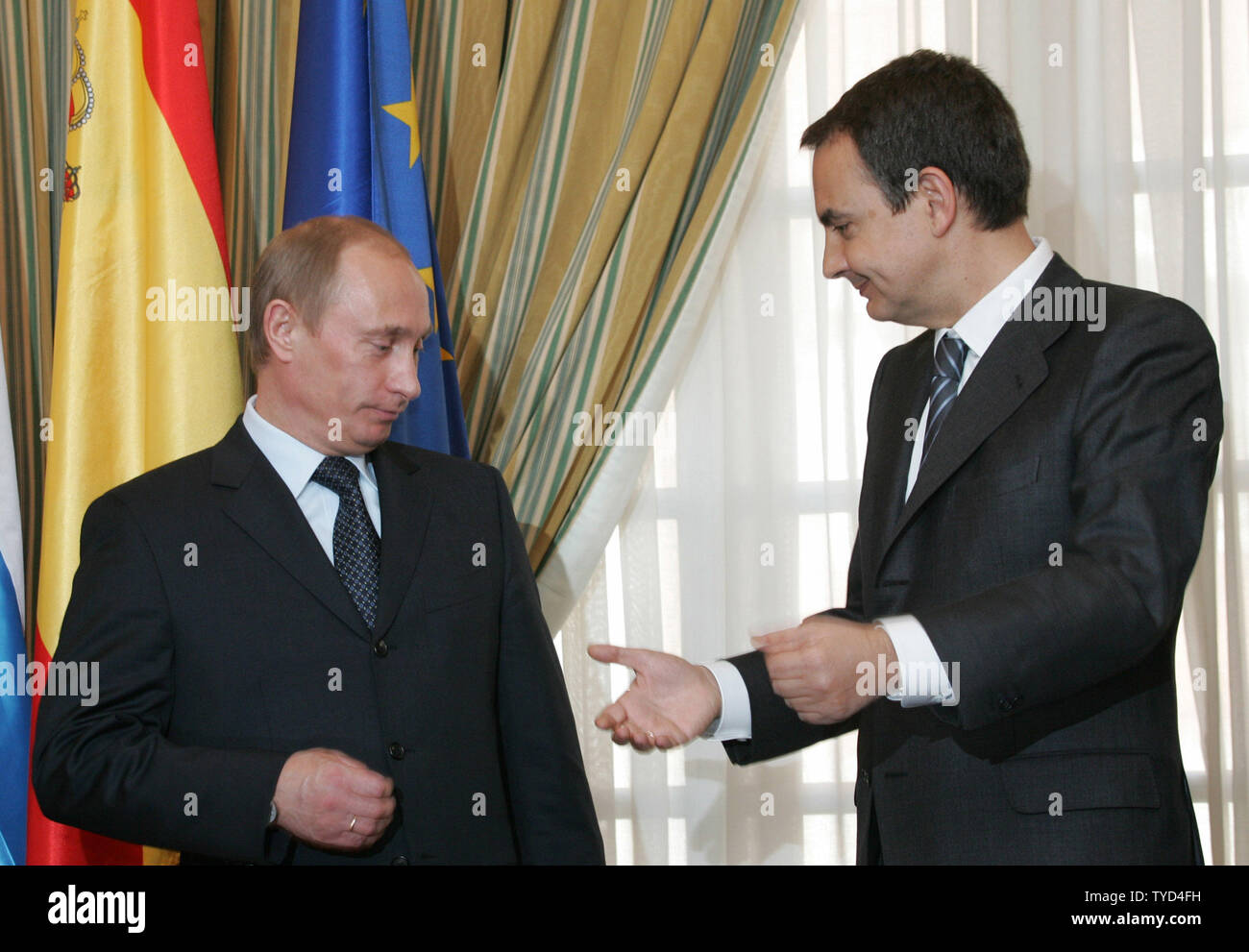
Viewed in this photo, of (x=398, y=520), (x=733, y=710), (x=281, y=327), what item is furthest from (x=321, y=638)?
(x=733, y=710)

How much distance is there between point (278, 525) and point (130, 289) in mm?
896

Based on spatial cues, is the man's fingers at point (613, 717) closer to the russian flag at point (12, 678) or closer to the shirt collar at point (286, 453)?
the shirt collar at point (286, 453)

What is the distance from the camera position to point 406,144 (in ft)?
9.20

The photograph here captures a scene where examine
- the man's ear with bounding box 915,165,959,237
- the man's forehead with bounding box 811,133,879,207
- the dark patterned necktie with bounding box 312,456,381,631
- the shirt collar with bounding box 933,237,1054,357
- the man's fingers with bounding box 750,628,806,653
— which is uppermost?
the man's forehead with bounding box 811,133,879,207

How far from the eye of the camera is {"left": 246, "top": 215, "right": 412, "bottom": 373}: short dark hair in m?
2.21

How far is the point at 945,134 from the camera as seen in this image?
2.02 meters

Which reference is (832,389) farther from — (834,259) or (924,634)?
(924,634)

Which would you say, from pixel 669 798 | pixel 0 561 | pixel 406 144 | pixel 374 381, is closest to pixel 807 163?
pixel 406 144

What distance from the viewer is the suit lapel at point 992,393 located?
184 cm

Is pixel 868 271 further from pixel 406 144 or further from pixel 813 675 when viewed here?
pixel 406 144

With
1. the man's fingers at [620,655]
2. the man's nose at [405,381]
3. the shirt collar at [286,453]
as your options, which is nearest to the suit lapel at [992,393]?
the man's fingers at [620,655]

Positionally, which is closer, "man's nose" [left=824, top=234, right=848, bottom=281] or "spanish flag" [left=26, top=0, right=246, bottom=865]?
"man's nose" [left=824, top=234, right=848, bottom=281]

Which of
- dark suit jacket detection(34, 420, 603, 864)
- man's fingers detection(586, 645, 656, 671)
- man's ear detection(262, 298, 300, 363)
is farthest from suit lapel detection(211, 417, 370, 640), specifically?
man's fingers detection(586, 645, 656, 671)

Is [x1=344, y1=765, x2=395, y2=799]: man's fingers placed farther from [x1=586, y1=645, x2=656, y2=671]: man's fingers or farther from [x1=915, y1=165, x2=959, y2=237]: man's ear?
[x1=915, y1=165, x2=959, y2=237]: man's ear
